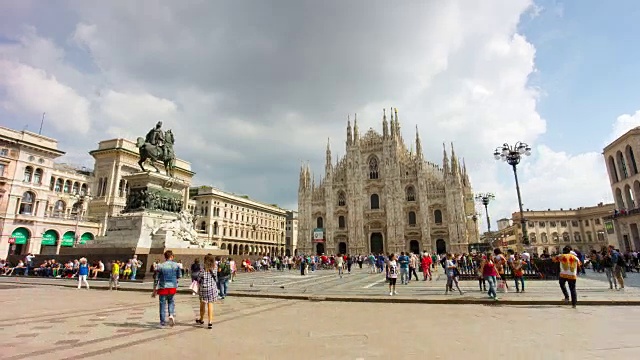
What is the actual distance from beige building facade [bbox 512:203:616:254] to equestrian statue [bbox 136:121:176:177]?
64869 millimetres

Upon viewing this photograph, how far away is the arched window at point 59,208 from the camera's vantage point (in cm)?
4009

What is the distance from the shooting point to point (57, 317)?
6758 millimetres

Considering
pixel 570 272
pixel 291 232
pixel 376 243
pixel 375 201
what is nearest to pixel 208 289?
pixel 570 272

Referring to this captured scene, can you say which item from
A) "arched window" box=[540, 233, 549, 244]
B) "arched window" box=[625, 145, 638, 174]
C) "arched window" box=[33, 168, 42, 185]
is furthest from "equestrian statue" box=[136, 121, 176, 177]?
"arched window" box=[540, 233, 549, 244]

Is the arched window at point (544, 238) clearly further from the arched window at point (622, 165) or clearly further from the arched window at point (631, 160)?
the arched window at point (631, 160)

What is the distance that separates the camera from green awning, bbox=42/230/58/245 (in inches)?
1376

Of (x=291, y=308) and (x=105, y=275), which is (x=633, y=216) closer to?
(x=291, y=308)

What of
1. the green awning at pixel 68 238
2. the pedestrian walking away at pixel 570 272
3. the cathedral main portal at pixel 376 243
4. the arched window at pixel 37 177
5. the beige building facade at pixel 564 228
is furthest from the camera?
the beige building facade at pixel 564 228

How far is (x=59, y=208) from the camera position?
41438mm

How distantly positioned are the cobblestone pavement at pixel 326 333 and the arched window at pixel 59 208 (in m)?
39.8

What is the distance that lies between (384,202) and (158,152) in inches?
1453

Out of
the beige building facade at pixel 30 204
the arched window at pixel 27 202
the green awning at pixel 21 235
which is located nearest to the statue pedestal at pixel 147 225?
the green awning at pixel 21 235

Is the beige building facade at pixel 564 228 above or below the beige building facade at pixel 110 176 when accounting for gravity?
below

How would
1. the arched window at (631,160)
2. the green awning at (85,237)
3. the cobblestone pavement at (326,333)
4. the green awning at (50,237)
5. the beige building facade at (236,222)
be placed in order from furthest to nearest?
the beige building facade at (236,222), the green awning at (85,237), the green awning at (50,237), the arched window at (631,160), the cobblestone pavement at (326,333)
